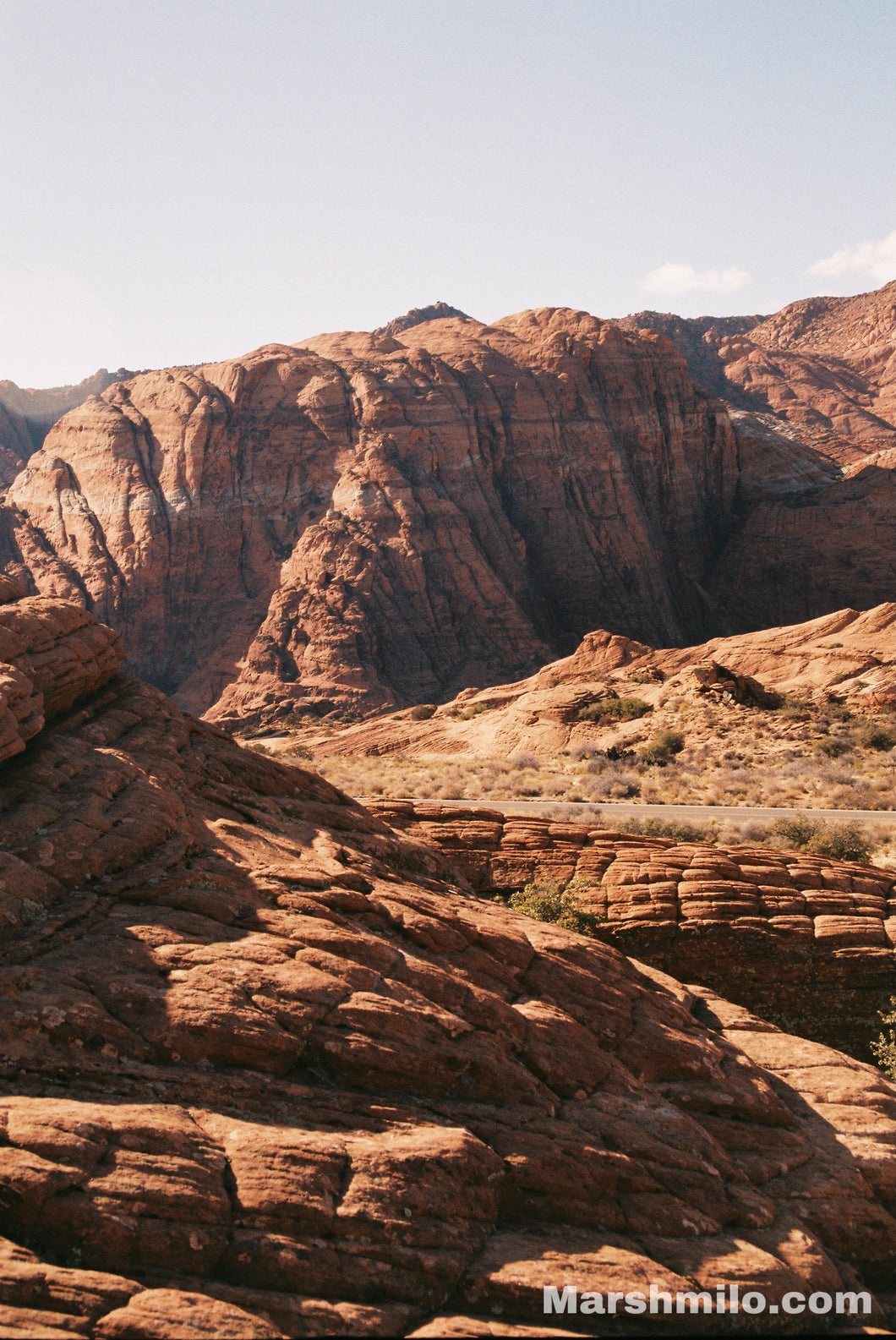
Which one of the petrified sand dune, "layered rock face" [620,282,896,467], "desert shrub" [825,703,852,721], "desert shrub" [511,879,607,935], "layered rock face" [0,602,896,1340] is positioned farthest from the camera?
"layered rock face" [620,282,896,467]

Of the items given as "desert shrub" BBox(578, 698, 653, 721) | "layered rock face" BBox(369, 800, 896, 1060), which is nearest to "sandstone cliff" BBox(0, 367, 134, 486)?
"desert shrub" BBox(578, 698, 653, 721)

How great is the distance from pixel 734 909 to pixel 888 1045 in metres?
3.01

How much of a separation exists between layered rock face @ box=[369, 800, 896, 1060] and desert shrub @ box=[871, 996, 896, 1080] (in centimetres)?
13

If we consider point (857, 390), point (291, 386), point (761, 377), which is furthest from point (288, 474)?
point (857, 390)

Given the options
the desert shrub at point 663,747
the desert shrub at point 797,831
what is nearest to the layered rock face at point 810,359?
the desert shrub at point 663,747

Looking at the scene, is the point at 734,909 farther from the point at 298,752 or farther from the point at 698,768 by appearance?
the point at 298,752

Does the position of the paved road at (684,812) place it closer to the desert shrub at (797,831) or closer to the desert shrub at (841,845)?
the desert shrub at (797,831)

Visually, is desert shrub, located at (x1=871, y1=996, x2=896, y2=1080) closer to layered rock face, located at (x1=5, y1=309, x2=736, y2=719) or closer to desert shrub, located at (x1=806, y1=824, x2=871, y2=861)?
desert shrub, located at (x1=806, y1=824, x2=871, y2=861)

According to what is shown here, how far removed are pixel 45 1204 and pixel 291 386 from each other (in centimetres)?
7546

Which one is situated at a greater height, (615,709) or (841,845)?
(615,709)

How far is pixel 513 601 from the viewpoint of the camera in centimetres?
6781

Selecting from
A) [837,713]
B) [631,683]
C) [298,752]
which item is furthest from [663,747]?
[298,752]

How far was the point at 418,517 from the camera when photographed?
223 ft

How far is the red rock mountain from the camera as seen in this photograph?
66.1m
